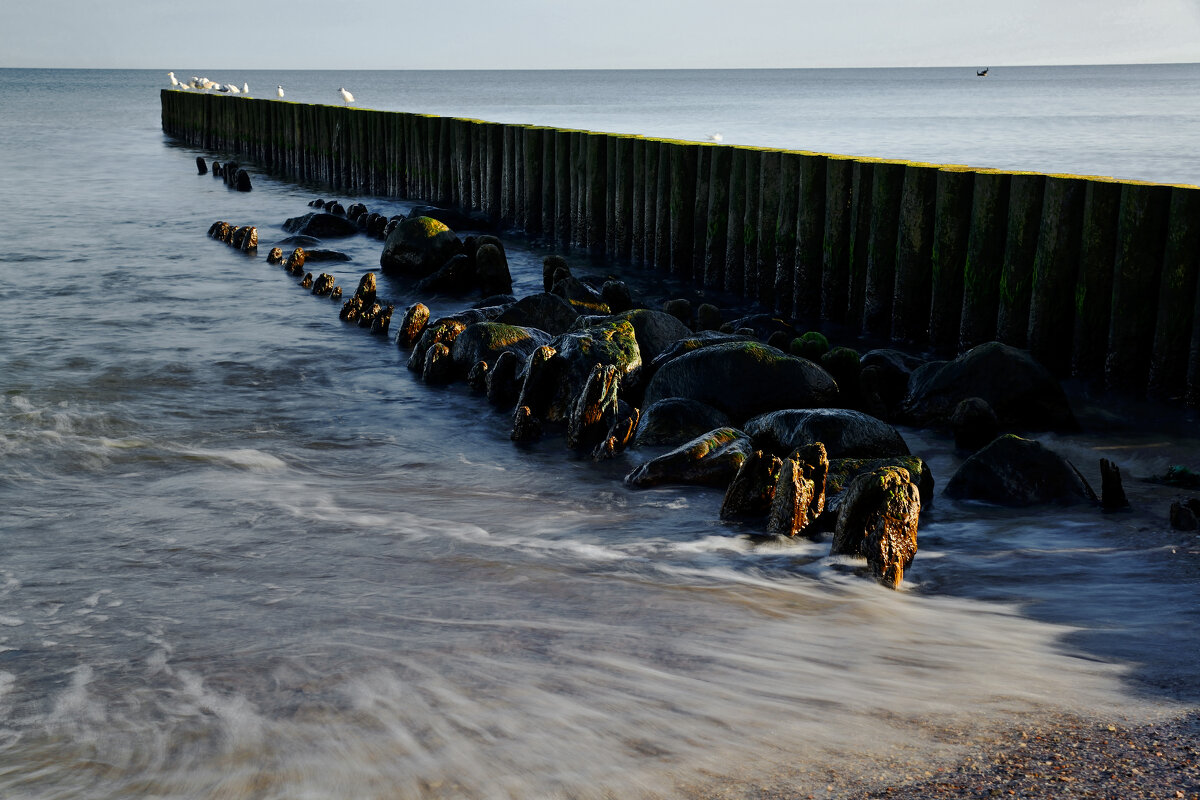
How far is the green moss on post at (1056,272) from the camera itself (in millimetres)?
6930

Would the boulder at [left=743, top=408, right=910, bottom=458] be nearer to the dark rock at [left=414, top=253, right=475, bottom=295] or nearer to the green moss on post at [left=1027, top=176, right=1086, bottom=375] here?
the green moss on post at [left=1027, top=176, right=1086, bottom=375]

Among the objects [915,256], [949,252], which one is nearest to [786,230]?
[915,256]

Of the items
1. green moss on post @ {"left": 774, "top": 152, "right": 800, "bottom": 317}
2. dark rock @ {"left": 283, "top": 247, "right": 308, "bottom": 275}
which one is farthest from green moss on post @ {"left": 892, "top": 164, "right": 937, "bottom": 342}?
dark rock @ {"left": 283, "top": 247, "right": 308, "bottom": 275}

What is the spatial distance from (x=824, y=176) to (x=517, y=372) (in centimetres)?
329

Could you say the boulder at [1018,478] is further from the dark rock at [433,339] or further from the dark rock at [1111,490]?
Answer: the dark rock at [433,339]

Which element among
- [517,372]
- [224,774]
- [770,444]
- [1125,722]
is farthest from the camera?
[517,372]

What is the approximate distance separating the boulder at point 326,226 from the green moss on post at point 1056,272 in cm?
1041

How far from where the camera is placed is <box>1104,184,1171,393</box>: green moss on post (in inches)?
258

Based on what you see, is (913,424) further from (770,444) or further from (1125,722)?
(1125,722)

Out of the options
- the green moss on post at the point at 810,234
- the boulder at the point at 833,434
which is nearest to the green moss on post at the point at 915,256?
the green moss on post at the point at 810,234

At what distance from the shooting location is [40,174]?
2466 centimetres

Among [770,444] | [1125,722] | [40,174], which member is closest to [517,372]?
[770,444]

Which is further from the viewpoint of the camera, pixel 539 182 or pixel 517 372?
pixel 539 182

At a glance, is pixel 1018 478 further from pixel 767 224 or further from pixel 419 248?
pixel 419 248
